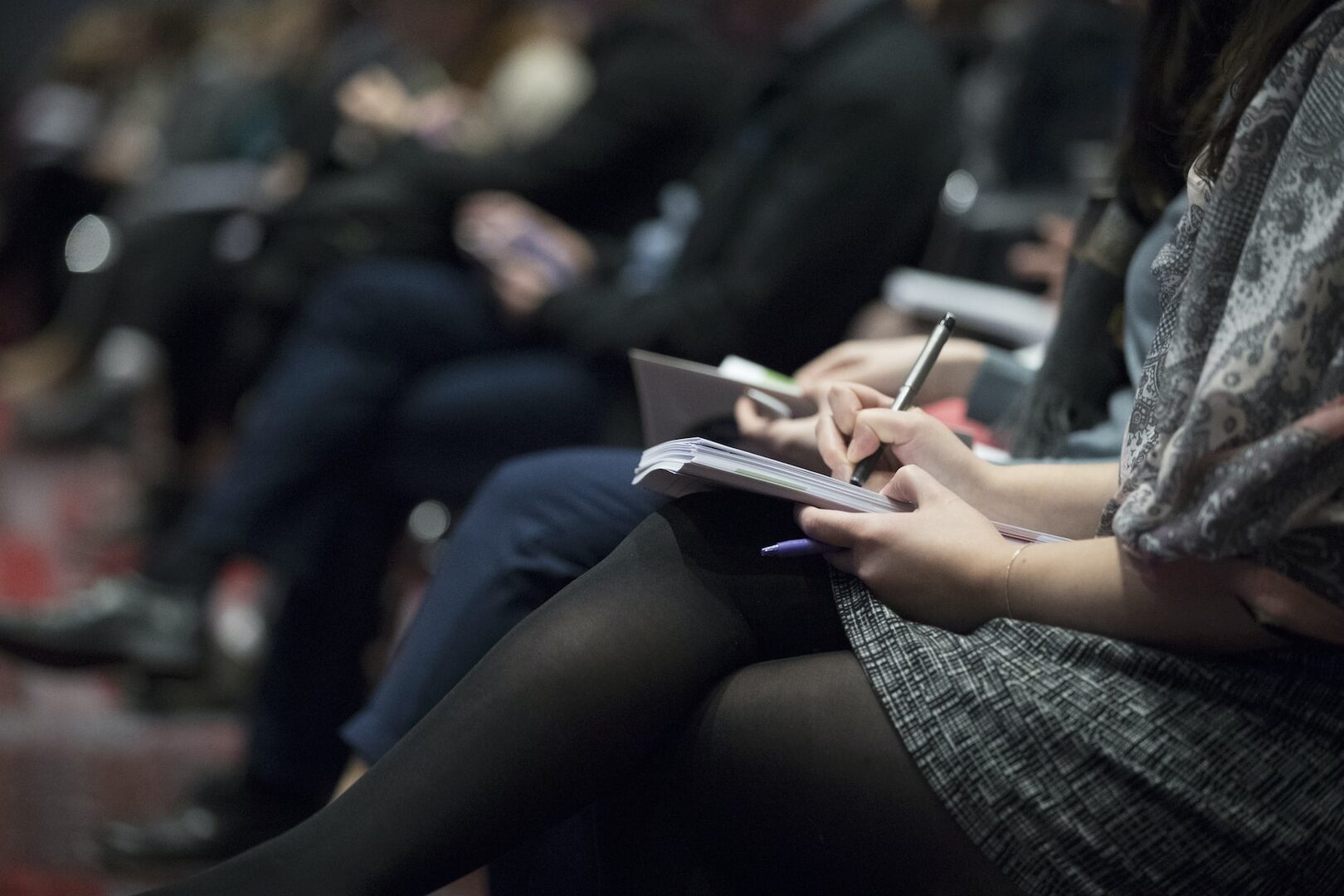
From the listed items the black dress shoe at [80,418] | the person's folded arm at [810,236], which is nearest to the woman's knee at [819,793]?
the person's folded arm at [810,236]

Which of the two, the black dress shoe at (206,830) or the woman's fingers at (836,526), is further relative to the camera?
the black dress shoe at (206,830)

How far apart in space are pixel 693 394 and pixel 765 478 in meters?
0.33

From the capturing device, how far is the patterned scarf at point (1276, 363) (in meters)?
0.67

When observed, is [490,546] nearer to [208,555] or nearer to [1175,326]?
[1175,326]

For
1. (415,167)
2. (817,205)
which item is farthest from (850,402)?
(415,167)

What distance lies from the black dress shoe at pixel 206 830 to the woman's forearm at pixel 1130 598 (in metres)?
1.13

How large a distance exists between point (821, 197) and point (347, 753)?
91cm

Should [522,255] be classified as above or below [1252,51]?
below

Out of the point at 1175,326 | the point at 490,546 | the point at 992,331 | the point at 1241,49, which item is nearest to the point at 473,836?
the point at 490,546

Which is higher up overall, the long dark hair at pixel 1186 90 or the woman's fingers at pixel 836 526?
the long dark hair at pixel 1186 90

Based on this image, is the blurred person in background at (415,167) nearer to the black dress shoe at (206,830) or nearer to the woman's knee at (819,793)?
the black dress shoe at (206,830)

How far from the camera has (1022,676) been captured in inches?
29.1

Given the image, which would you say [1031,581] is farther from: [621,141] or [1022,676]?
[621,141]

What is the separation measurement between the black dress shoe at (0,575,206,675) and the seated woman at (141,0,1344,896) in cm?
126
